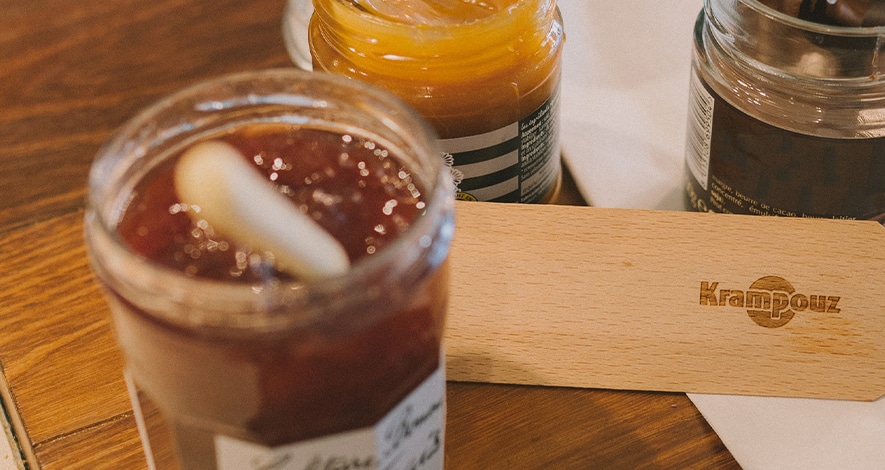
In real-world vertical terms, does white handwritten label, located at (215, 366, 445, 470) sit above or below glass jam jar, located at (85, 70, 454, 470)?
below

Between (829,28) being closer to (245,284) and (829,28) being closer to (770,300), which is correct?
(770,300)

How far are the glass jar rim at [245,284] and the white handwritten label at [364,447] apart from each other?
0.07 m

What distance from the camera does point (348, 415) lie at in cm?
38

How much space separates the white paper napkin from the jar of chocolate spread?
0.34ft

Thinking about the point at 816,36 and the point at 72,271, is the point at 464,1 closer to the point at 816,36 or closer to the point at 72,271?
the point at 816,36

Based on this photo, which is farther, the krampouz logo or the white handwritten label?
the krampouz logo

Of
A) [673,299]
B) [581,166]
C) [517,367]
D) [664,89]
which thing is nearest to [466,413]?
[517,367]

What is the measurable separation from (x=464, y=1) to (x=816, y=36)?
23cm

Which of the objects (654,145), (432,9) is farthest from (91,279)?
(654,145)

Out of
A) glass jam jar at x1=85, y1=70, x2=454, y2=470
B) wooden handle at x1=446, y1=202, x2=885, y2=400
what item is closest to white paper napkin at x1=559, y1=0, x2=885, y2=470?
wooden handle at x1=446, y1=202, x2=885, y2=400

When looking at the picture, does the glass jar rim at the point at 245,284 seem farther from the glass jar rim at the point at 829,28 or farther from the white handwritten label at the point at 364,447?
the glass jar rim at the point at 829,28

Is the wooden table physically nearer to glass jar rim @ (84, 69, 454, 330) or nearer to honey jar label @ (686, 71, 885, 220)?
honey jar label @ (686, 71, 885, 220)

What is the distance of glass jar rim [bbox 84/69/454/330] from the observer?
0.33 m

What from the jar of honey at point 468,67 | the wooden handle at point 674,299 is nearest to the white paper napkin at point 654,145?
the wooden handle at point 674,299
